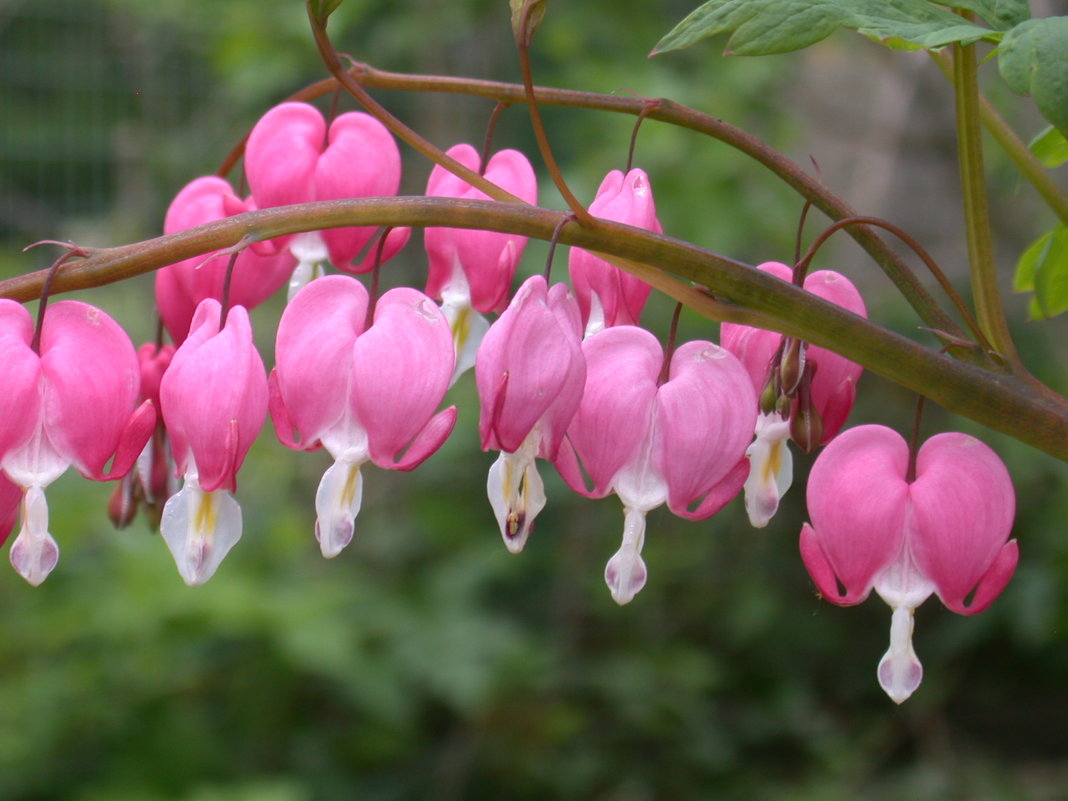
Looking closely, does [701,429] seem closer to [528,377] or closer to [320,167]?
[528,377]

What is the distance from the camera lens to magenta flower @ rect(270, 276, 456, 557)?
1.99 feet

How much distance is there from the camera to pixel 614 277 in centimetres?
70

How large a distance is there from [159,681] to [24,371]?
5.86 feet

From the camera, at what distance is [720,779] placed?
2705 mm

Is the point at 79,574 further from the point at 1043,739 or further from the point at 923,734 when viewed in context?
the point at 1043,739

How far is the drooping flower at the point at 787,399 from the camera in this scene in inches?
26.8

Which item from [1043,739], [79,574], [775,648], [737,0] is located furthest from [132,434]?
[1043,739]

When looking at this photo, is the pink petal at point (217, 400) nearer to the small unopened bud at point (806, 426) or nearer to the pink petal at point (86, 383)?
the pink petal at point (86, 383)

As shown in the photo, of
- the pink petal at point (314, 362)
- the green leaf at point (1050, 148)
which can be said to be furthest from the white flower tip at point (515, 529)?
the green leaf at point (1050, 148)

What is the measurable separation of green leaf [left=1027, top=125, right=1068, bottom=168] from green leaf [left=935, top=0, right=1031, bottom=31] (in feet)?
0.49

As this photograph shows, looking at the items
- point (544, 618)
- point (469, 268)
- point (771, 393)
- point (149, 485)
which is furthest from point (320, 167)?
point (544, 618)

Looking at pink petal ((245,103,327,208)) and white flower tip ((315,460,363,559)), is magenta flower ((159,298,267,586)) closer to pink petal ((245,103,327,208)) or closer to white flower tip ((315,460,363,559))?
white flower tip ((315,460,363,559))

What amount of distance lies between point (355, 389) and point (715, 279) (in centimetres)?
20

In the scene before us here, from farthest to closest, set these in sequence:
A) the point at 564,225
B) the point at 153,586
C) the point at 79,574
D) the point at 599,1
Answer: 1. the point at 599,1
2. the point at 79,574
3. the point at 153,586
4. the point at 564,225
